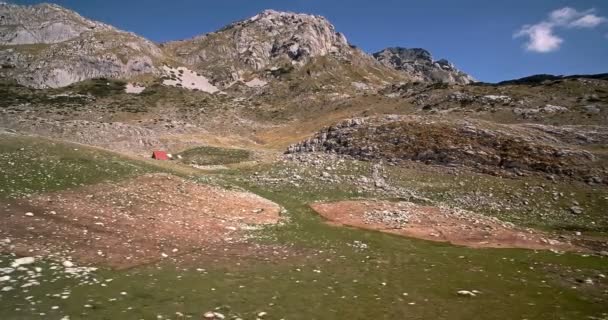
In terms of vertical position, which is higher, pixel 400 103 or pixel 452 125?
pixel 400 103

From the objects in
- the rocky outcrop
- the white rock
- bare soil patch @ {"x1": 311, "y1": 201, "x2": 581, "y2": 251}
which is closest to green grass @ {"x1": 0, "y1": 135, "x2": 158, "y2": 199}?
the white rock

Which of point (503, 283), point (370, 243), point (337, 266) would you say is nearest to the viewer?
point (503, 283)

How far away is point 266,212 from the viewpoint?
32781 millimetres

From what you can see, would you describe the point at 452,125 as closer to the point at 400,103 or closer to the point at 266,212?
the point at 266,212

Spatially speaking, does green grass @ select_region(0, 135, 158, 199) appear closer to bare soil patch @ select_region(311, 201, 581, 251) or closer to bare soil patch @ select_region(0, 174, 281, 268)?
bare soil patch @ select_region(0, 174, 281, 268)

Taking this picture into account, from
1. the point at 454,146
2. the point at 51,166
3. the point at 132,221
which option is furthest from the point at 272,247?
the point at 454,146

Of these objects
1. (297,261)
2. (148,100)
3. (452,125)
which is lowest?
(297,261)

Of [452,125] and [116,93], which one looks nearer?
[452,125]

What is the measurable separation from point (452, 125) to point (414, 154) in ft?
25.8

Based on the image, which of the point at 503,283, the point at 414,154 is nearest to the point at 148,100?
the point at 414,154

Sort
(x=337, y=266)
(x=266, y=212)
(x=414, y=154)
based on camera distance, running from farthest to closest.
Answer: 1. (x=414, y=154)
2. (x=266, y=212)
3. (x=337, y=266)

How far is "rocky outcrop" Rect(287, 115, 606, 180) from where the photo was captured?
4434 centimetres

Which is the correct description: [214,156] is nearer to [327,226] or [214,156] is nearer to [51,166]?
[51,166]

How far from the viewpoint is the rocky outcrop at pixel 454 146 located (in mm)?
44344
